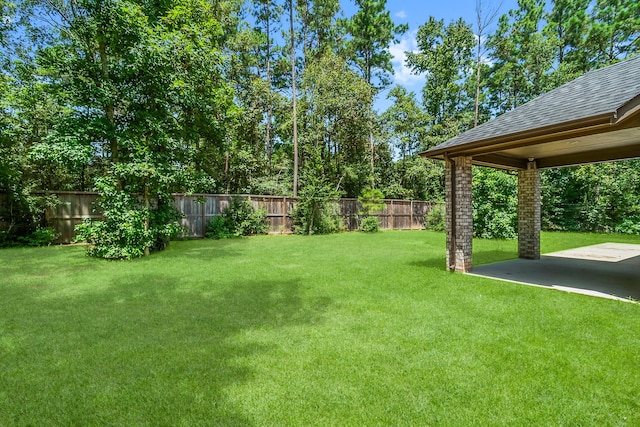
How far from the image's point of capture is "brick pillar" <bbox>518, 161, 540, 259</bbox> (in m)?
7.78

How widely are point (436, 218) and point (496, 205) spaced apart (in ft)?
15.2

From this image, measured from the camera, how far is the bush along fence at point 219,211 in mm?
Result: 9734

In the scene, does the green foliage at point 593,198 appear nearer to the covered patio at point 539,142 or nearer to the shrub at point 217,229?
the covered patio at point 539,142

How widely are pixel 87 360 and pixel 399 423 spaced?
2634 millimetres

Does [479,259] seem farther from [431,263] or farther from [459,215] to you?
[459,215]

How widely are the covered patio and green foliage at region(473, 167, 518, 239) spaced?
4.37 meters

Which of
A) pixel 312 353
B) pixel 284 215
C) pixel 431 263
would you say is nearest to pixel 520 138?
pixel 431 263

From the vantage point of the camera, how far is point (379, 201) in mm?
16219

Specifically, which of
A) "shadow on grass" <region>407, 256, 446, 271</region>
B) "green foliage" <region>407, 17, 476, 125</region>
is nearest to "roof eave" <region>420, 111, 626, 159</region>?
"shadow on grass" <region>407, 256, 446, 271</region>

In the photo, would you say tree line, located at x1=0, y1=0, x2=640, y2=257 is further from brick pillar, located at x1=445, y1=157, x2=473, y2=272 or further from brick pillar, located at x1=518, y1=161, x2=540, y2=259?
brick pillar, located at x1=445, y1=157, x2=473, y2=272

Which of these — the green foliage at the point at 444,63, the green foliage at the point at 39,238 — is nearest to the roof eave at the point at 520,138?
the green foliage at the point at 39,238

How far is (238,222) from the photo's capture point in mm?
12992

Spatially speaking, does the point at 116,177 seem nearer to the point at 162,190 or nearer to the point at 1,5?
the point at 162,190

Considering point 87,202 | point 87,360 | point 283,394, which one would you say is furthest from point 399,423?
point 87,202
